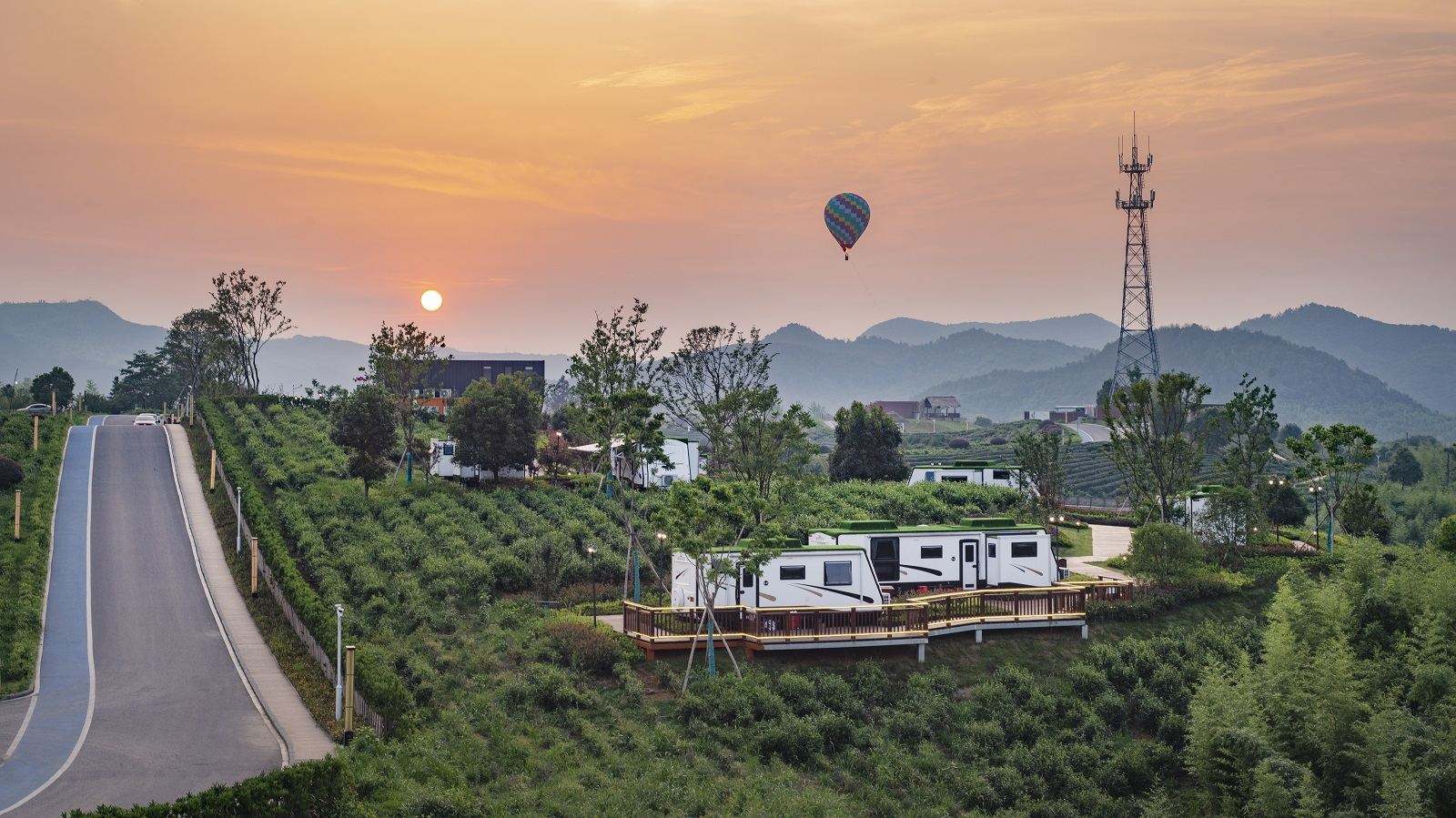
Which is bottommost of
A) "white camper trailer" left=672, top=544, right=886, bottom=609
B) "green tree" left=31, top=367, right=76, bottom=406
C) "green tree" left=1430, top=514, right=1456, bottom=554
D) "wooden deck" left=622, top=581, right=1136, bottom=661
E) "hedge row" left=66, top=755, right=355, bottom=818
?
"hedge row" left=66, top=755, right=355, bottom=818

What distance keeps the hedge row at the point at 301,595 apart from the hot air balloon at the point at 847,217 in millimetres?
30861

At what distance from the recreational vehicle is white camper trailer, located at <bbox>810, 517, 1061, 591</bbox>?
29mm

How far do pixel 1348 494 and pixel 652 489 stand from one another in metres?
30.5

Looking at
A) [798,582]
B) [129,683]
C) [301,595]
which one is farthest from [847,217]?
[129,683]

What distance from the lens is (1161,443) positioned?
48.9 metres

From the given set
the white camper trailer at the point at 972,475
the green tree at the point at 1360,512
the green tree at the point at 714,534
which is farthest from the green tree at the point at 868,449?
the green tree at the point at 714,534

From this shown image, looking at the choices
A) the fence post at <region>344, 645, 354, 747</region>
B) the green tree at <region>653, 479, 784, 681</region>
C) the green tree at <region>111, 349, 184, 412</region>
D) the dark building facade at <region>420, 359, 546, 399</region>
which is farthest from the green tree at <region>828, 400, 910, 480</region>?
the green tree at <region>111, 349, 184, 412</region>

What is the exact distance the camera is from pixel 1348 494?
50.2 meters

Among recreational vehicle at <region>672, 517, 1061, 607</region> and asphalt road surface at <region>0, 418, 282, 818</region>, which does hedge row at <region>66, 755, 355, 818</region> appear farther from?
recreational vehicle at <region>672, 517, 1061, 607</region>

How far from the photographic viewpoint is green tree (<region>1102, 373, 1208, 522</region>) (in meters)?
A: 48.1

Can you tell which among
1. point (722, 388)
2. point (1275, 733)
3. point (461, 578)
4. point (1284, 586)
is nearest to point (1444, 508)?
point (722, 388)

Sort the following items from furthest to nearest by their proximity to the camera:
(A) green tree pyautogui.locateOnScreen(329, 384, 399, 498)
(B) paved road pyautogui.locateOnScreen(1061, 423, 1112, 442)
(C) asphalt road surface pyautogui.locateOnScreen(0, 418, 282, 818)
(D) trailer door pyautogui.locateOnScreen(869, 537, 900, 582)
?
(B) paved road pyautogui.locateOnScreen(1061, 423, 1112, 442)
(A) green tree pyautogui.locateOnScreen(329, 384, 399, 498)
(D) trailer door pyautogui.locateOnScreen(869, 537, 900, 582)
(C) asphalt road surface pyautogui.locateOnScreen(0, 418, 282, 818)

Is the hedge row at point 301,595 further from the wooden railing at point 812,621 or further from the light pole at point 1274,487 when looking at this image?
the light pole at point 1274,487

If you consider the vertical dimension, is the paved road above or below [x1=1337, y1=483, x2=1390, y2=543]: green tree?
above
